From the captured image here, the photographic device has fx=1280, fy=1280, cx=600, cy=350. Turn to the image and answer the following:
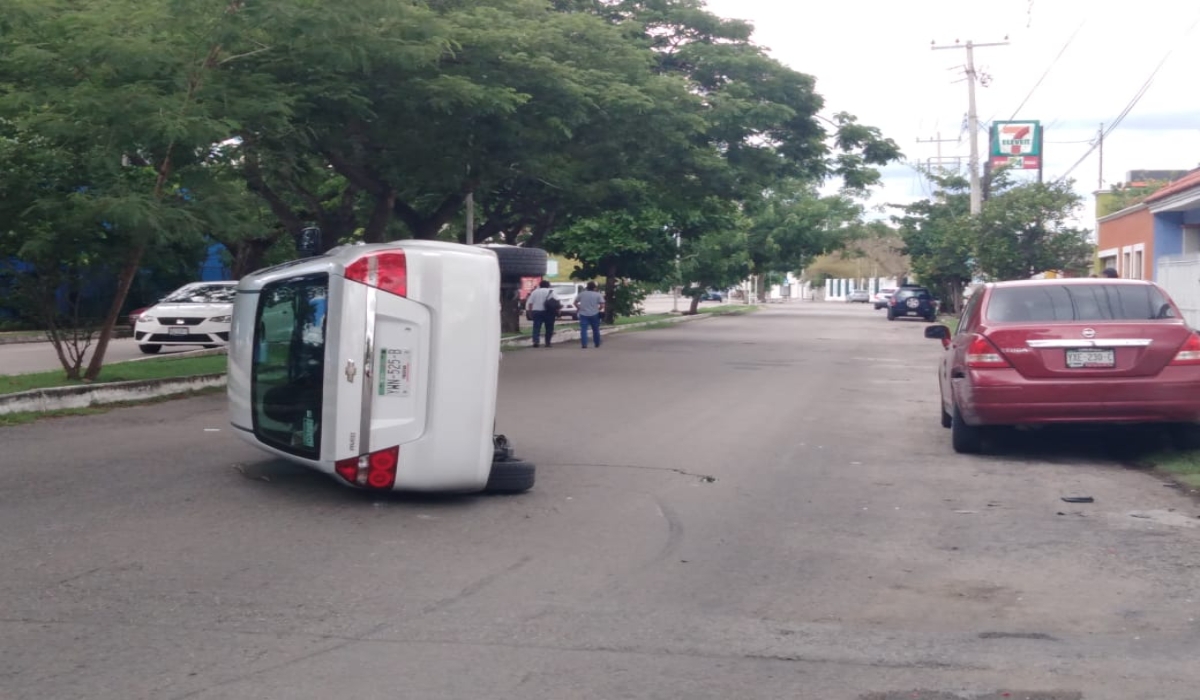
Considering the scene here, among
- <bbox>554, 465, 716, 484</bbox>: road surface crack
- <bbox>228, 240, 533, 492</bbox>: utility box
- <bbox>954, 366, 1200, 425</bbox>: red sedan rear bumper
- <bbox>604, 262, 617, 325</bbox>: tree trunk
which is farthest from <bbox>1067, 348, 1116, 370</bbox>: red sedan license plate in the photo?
<bbox>604, 262, 617, 325</bbox>: tree trunk

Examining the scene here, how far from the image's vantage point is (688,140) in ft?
87.5

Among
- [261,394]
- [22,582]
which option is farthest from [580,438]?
[22,582]

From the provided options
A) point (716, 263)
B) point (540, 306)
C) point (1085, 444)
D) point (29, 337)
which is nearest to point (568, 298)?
point (716, 263)

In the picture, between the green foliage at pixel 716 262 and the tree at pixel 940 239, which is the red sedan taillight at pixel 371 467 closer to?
the tree at pixel 940 239

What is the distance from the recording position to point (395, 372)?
8727 millimetres

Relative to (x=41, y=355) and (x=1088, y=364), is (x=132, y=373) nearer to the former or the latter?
(x=41, y=355)

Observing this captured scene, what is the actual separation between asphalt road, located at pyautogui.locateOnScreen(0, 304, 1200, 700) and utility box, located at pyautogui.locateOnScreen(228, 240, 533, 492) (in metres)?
0.41

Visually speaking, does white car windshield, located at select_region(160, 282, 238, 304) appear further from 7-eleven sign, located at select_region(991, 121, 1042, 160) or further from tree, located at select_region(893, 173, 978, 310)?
7-eleven sign, located at select_region(991, 121, 1042, 160)

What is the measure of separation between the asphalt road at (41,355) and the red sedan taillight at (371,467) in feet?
41.8

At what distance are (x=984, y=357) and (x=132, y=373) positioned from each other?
12092mm

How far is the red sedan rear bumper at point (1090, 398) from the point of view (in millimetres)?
10859

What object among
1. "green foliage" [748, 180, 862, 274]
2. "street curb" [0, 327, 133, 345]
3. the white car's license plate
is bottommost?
"street curb" [0, 327, 133, 345]

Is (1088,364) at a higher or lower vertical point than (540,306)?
lower

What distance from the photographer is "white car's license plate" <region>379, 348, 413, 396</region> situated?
869 centimetres
